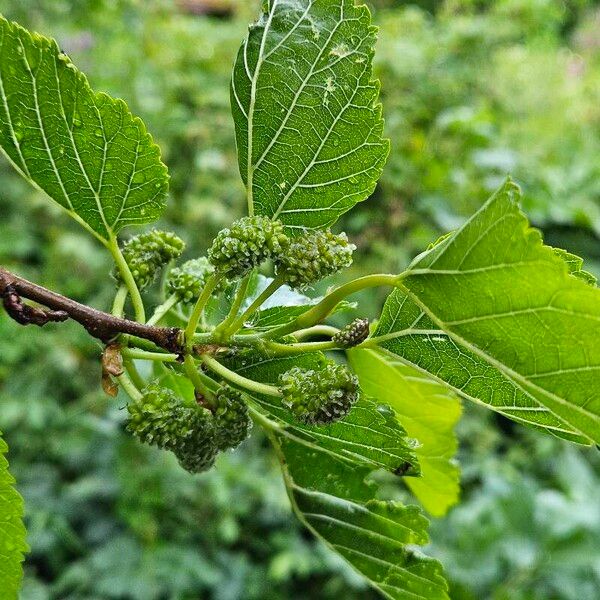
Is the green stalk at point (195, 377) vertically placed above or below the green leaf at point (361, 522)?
below

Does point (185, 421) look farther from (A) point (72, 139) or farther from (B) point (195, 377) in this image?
(A) point (72, 139)

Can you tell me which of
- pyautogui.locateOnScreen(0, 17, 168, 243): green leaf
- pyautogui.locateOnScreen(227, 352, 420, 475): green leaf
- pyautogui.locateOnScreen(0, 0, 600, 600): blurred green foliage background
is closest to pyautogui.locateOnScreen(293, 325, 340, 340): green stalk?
pyautogui.locateOnScreen(227, 352, 420, 475): green leaf

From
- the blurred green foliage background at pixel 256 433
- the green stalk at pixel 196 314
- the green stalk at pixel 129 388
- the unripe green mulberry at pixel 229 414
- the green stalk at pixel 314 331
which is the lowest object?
the green stalk at pixel 129 388

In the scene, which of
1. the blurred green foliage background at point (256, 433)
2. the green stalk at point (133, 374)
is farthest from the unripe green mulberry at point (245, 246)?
the blurred green foliage background at point (256, 433)

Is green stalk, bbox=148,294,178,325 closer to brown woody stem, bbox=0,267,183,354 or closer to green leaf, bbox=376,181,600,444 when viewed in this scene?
brown woody stem, bbox=0,267,183,354

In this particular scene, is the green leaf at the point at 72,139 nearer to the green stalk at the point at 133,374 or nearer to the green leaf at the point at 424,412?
the green stalk at the point at 133,374

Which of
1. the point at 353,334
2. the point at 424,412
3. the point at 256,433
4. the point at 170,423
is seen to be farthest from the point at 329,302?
the point at 256,433

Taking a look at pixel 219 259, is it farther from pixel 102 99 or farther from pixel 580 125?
pixel 580 125
